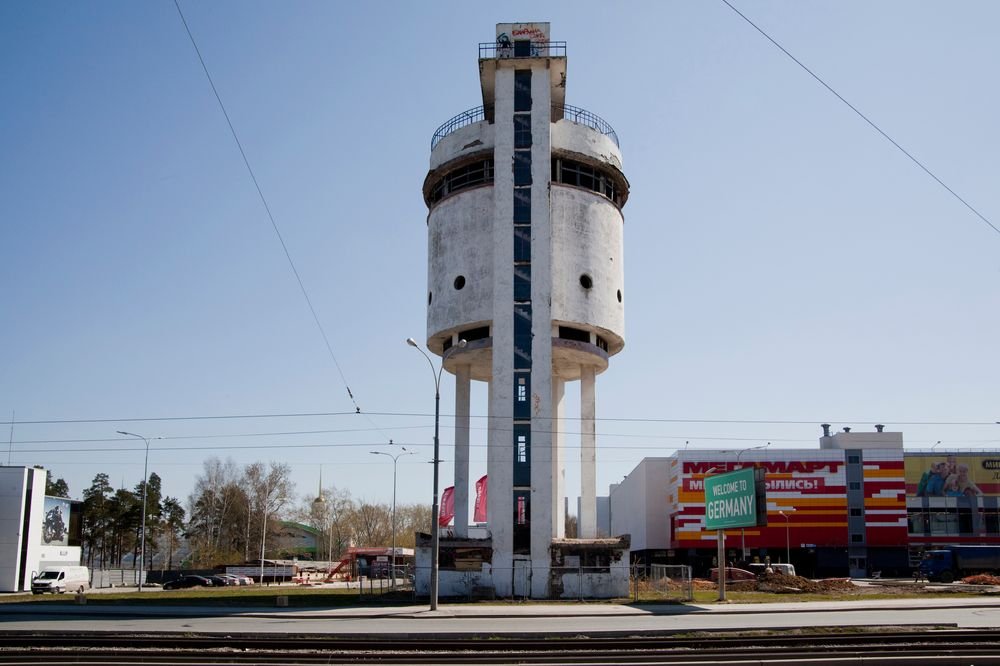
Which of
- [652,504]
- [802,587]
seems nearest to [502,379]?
[802,587]

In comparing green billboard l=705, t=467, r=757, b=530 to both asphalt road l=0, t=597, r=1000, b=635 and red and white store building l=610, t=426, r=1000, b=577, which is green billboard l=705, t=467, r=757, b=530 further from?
red and white store building l=610, t=426, r=1000, b=577

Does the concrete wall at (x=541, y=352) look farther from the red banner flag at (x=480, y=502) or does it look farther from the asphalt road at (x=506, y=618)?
the red banner flag at (x=480, y=502)

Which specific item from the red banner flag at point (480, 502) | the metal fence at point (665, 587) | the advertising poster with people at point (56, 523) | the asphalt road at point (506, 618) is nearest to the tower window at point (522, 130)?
the metal fence at point (665, 587)

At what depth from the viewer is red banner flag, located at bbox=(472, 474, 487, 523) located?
5344 centimetres

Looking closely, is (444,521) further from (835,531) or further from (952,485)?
(952,485)

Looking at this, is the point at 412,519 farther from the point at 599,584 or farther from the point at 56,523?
the point at 599,584

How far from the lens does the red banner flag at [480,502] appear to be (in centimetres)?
5344

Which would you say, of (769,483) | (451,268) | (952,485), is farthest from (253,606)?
(952,485)

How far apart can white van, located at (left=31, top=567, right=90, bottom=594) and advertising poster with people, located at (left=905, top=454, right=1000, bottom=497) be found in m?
70.0

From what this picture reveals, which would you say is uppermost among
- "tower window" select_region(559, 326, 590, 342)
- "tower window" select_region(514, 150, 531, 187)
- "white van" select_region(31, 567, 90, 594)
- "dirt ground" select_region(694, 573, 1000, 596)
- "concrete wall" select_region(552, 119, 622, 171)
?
"concrete wall" select_region(552, 119, 622, 171)

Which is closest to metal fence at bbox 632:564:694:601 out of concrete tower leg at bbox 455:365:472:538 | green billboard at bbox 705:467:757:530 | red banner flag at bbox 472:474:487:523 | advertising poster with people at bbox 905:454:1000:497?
green billboard at bbox 705:467:757:530

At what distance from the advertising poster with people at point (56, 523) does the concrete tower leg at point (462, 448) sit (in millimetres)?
35851

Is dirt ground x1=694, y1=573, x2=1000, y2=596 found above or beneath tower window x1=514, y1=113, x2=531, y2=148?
→ beneath

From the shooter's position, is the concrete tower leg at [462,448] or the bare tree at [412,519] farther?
the bare tree at [412,519]
